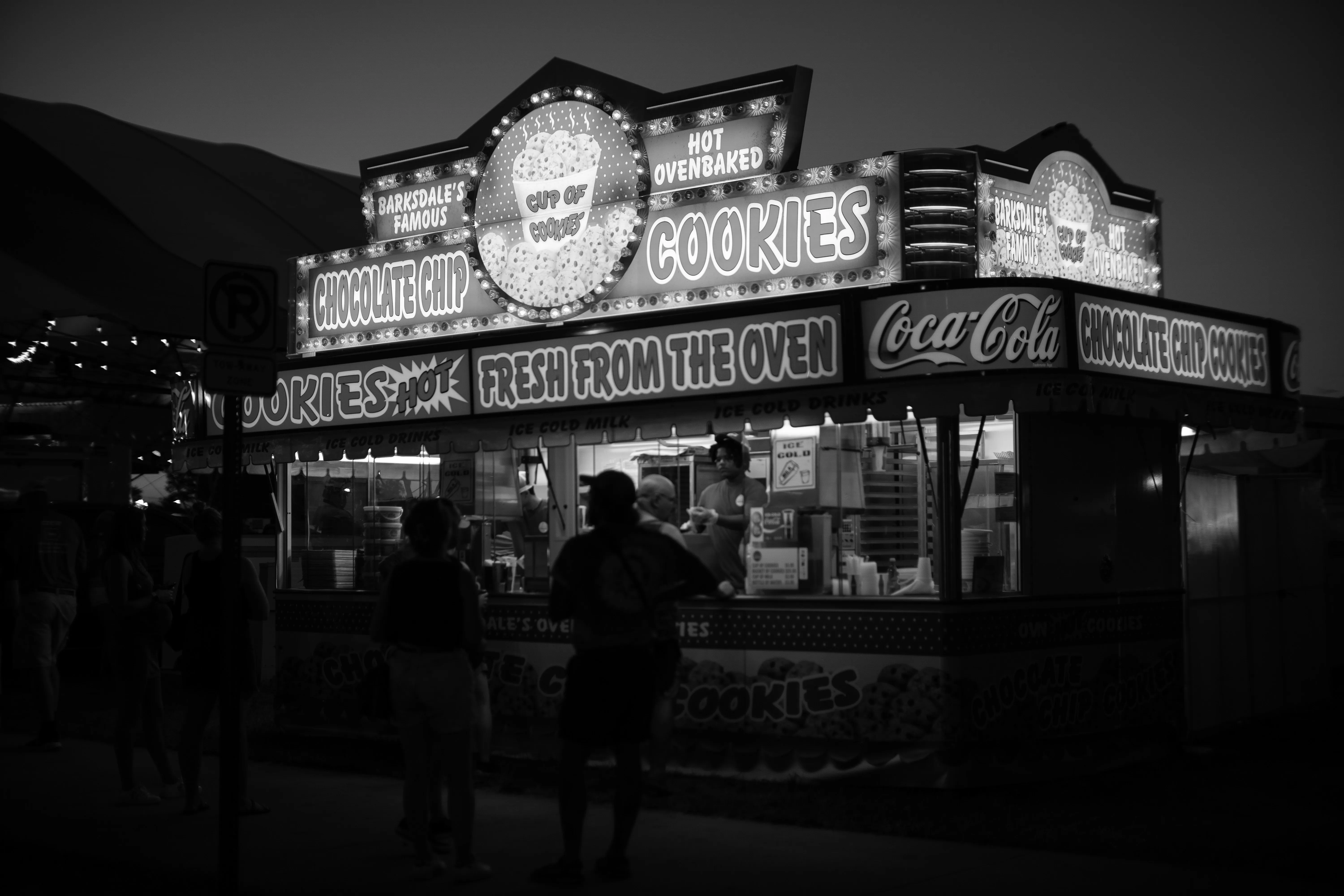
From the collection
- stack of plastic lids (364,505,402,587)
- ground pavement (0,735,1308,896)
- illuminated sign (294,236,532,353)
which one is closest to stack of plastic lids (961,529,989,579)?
ground pavement (0,735,1308,896)

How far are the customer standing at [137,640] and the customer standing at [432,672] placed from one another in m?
2.87

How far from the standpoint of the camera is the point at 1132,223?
1127 cm

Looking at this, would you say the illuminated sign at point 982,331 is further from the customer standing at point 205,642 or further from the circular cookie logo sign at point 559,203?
the customer standing at point 205,642

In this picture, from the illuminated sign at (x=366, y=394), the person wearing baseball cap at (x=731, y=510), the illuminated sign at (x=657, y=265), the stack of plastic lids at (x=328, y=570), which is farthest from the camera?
the stack of plastic lids at (x=328, y=570)

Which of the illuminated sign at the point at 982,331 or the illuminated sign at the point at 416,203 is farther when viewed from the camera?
the illuminated sign at the point at 416,203

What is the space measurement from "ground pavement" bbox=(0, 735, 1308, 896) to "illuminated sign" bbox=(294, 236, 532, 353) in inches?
176

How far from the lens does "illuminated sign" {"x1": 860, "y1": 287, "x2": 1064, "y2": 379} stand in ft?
28.9

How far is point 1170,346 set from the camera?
10.0 meters

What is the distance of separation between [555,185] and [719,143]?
5.00 ft

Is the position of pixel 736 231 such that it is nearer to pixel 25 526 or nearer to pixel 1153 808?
pixel 1153 808

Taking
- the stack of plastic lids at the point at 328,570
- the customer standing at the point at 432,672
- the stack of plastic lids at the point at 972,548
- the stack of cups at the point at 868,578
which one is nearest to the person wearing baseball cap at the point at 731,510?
the stack of cups at the point at 868,578

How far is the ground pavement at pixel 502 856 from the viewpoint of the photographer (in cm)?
679

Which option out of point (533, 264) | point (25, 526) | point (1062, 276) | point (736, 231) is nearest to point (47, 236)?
point (25, 526)

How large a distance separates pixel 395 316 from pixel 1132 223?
631cm
